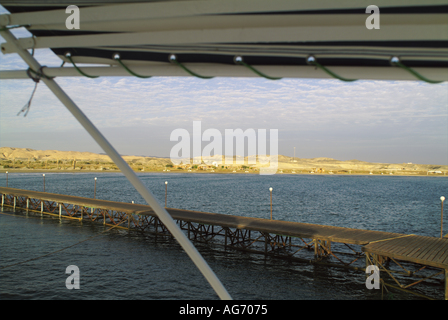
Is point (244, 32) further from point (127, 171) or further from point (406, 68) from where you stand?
point (127, 171)

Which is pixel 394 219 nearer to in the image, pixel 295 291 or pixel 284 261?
pixel 284 261

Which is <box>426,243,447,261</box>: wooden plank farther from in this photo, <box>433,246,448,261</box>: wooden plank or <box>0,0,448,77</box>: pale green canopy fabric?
<box>0,0,448,77</box>: pale green canopy fabric

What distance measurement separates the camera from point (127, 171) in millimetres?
3236

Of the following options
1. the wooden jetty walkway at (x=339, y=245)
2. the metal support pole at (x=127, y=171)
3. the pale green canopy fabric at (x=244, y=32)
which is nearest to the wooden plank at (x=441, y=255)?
the wooden jetty walkway at (x=339, y=245)

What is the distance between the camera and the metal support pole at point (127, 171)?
125 inches

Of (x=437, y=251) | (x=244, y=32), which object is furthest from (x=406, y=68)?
(x=437, y=251)

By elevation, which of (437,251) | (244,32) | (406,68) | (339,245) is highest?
(244,32)

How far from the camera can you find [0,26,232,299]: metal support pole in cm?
318

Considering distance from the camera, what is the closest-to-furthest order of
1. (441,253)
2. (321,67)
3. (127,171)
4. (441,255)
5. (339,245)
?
(321,67) < (127,171) < (441,255) < (441,253) < (339,245)

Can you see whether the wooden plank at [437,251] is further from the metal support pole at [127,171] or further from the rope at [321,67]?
the rope at [321,67]

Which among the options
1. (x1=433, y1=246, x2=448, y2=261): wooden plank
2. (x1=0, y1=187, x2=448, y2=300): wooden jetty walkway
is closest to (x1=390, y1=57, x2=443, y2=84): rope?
(x1=0, y1=187, x2=448, y2=300): wooden jetty walkway

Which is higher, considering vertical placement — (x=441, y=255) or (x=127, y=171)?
(x=127, y=171)
